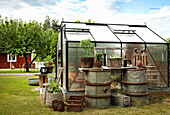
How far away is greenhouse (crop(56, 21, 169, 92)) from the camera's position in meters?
7.15

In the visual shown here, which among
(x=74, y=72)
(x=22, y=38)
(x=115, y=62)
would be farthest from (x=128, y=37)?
(x=22, y=38)

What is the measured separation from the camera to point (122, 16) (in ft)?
36.9

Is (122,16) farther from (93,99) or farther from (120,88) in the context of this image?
(93,99)

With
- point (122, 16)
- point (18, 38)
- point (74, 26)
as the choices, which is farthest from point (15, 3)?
point (18, 38)

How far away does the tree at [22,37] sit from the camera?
19.1 metres

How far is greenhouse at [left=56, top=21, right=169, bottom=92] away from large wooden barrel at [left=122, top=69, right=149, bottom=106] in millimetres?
842

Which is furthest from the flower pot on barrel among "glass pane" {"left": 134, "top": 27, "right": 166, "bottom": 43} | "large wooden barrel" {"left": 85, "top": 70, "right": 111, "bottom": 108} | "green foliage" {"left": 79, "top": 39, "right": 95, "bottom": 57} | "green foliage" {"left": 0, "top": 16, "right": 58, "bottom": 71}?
"green foliage" {"left": 0, "top": 16, "right": 58, "bottom": 71}

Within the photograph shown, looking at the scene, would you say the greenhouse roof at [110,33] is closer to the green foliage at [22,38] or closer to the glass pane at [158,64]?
the glass pane at [158,64]

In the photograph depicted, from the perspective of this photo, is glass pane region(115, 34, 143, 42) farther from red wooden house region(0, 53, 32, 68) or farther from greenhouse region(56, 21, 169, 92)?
red wooden house region(0, 53, 32, 68)

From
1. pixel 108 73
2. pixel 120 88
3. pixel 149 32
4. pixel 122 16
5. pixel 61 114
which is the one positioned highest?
pixel 122 16

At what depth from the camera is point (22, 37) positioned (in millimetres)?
19094

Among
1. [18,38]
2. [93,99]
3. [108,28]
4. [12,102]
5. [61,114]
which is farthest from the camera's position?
[18,38]

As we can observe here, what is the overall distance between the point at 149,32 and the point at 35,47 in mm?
13324

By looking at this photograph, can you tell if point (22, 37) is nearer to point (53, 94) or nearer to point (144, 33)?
point (144, 33)
